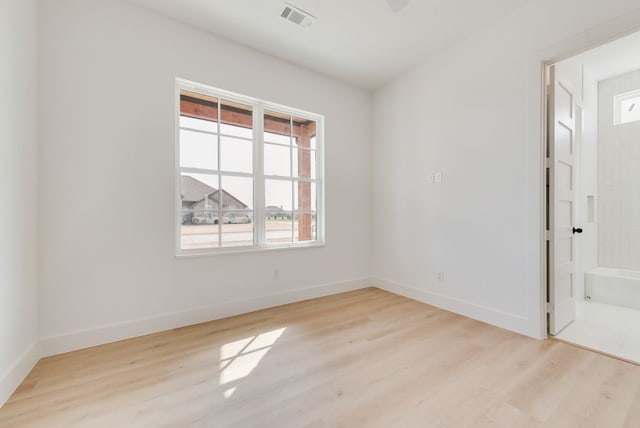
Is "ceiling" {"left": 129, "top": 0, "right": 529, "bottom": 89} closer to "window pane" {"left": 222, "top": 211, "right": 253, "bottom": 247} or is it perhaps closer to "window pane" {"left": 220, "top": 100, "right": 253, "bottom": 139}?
"window pane" {"left": 220, "top": 100, "right": 253, "bottom": 139}

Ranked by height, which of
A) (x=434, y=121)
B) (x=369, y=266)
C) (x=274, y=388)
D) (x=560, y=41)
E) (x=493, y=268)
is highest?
(x=560, y=41)

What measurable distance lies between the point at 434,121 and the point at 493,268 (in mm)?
1852

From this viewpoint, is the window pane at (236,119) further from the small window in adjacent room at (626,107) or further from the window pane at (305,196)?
the small window in adjacent room at (626,107)

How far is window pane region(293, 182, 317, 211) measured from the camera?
3730 millimetres

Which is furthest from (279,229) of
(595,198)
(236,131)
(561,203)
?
(595,198)

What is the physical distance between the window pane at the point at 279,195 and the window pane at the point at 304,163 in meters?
0.23

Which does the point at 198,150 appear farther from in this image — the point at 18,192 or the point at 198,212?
the point at 18,192

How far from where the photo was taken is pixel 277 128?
3.55 metres

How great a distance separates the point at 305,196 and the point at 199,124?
157 cm

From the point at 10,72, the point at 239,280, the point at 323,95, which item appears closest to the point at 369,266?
the point at 239,280

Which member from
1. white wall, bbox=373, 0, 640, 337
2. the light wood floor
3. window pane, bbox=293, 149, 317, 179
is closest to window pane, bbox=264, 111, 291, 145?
window pane, bbox=293, 149, 317, 179

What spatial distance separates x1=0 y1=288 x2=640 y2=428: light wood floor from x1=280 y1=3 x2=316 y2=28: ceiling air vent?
3.05 m

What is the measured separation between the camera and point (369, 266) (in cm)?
432

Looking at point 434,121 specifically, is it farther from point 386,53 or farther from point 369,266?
point 369,266
